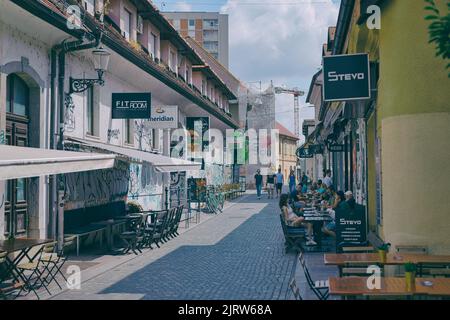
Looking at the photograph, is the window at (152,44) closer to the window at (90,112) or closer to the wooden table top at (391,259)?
the window at (90,112)

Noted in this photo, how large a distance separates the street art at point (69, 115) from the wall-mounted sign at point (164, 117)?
5224mm

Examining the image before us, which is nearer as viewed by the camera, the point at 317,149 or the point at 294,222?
the point at 294,222

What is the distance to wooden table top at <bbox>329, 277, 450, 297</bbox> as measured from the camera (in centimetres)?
544

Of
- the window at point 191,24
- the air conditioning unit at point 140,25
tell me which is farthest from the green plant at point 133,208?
the window at point 191,24

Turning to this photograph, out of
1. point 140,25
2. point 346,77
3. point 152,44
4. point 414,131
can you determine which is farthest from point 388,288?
point 152,44

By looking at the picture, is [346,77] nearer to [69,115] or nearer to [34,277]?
[34,277]

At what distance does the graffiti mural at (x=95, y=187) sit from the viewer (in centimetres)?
1316

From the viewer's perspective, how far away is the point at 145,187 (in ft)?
66.0

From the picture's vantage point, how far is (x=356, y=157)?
1681cm

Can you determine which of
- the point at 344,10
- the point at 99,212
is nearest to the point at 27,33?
the point at 99,212

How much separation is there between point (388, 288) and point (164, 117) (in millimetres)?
13585

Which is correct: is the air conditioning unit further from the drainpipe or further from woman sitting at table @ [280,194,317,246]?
woman sitting at table @ [280,194,317,246]

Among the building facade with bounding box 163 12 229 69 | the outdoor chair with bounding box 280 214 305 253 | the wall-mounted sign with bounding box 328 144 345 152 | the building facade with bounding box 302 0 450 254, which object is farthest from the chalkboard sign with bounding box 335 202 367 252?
the building facade with bounding box 163 12 229 69
